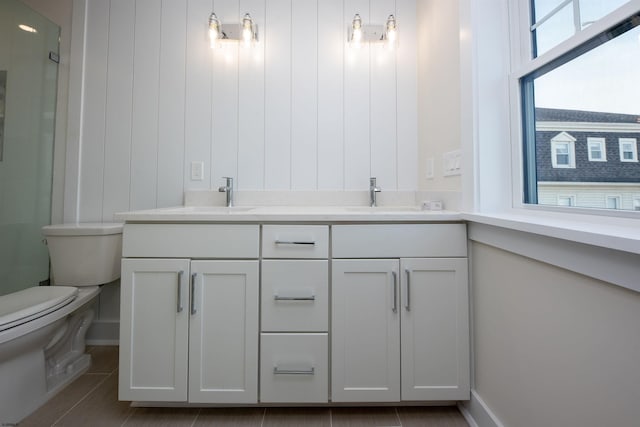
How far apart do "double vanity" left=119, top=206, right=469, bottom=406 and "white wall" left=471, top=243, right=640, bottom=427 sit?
109mm

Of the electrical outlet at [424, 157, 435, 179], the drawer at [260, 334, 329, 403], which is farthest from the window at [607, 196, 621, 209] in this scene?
the drawer at [260, 334, 329, 403]

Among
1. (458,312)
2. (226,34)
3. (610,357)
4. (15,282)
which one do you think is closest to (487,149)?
(458,312)

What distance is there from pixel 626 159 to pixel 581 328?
0.46 m

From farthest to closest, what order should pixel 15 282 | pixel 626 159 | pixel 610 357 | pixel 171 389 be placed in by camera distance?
1. pixel 15 282
2. pixel 171 389
3. pixel 626 159
4. pixel 610 357

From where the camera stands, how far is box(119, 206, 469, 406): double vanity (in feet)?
3.72

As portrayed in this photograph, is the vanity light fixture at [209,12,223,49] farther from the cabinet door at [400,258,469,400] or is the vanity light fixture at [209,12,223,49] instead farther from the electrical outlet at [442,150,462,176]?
the cabinet door at [400,258,469,400]

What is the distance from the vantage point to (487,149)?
3.79ft

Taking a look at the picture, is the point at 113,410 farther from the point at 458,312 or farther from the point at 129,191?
the point at 458,312

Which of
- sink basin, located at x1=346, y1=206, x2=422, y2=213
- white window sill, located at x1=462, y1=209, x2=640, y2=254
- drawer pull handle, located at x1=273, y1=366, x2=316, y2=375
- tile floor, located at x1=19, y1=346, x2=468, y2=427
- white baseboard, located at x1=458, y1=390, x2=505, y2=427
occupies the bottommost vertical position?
tile floor, located at x1=19, y1=346, x2=468, y2=427

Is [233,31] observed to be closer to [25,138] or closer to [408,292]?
[25,138]

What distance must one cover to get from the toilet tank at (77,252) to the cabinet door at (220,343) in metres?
0.73

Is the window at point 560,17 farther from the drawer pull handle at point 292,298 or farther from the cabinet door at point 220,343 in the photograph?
the cabinet door at point 220,343

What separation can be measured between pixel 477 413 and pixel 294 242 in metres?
0.98

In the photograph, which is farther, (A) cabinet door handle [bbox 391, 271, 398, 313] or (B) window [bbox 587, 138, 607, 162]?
(A) cabinet door handle [bbox 391, 271, 398, 313]
